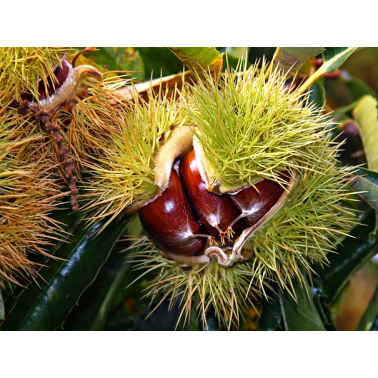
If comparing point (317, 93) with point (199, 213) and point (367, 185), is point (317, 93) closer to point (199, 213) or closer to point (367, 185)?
point (367, 185)

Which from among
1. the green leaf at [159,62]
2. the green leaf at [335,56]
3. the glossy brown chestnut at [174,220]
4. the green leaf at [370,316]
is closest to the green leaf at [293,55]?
the green leaf at [335,56]

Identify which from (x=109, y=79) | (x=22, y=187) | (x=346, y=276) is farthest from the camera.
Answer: (x=346, y=276)

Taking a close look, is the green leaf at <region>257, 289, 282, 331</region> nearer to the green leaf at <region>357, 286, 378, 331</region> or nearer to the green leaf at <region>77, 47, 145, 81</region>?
the green leaf at <region>357, 286, 378, 331</region>

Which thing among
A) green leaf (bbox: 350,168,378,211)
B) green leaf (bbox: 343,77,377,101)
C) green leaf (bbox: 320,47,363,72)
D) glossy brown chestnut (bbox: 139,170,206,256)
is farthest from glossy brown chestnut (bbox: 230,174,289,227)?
green leaf (bbox: 343,77,377,101)

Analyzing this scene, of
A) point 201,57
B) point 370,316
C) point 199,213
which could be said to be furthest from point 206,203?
point 370,316

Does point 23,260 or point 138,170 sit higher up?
point 138,170
